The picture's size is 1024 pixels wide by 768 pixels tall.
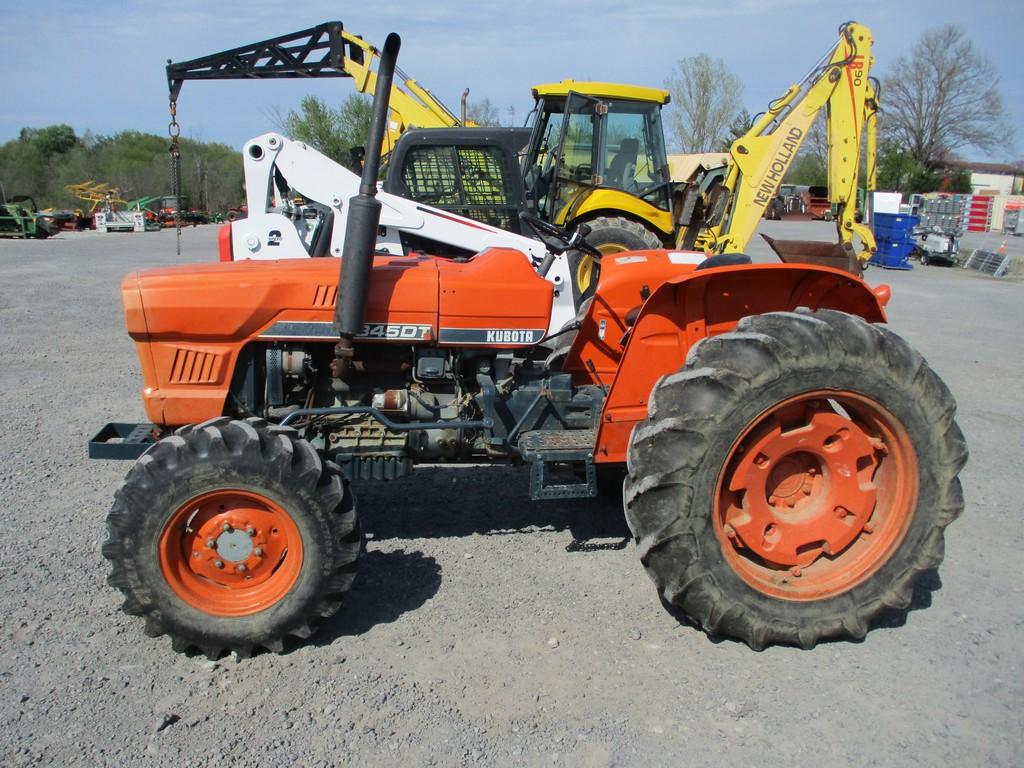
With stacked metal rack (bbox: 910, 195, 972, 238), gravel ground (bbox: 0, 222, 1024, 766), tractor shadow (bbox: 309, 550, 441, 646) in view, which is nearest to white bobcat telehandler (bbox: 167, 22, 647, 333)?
gravel ground (bbox: 0, 222, 1024, 766)

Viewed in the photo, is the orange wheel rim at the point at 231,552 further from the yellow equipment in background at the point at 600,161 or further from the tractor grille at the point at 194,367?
the yellow equipment in background at the point at 600,161

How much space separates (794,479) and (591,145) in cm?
736

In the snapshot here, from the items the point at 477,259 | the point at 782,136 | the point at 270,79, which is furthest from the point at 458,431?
the point at 270,79

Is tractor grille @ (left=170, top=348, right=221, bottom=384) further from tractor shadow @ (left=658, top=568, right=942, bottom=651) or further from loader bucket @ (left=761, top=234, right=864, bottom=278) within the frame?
loader bucket @ (left=761, top=234, right=864, bottom=278)

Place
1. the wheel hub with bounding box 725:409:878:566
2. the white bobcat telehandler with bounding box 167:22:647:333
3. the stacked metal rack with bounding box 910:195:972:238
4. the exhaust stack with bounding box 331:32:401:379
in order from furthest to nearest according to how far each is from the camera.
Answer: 1. the stacked metal rack with bounding box 910:195:972:238
2. the white bobcat telehandler with bounding box 167:22:647:333
3. the wheel hub with bounding box 725:409:878:566
4. the exhaust stack with bounding box 331:32:401:379

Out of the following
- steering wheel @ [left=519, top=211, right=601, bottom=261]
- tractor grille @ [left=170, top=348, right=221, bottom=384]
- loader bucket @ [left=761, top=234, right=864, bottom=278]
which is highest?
steering wheel @ [left=519, top=211, right=601, bottom=261]

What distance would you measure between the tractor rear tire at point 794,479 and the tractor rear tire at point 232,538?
1175 mm

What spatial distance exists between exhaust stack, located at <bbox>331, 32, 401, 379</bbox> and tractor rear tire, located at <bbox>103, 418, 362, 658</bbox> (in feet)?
1.68

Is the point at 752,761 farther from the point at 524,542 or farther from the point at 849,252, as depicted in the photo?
the point at 849,252

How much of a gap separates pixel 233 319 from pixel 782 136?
810 cm

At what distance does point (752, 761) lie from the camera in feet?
8.36

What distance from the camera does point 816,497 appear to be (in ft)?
10.8

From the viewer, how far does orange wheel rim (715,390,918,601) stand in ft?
10.3

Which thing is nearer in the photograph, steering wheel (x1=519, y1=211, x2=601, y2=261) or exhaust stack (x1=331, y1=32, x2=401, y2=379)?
exhaust stack (x1=331, y1=32, x2=401, y2=379)
